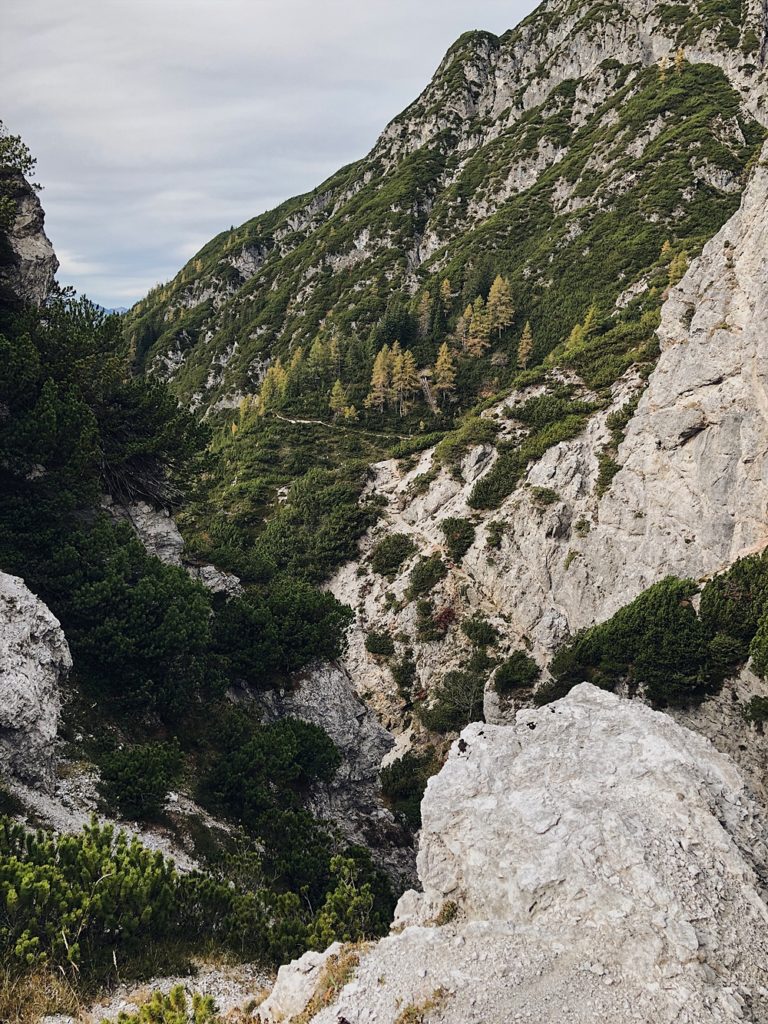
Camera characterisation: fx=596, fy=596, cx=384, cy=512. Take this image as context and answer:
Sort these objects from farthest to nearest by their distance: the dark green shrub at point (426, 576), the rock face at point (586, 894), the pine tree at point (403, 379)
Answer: the pine tree at point (403, 379)
the dark green shrub at point (426, 576)
the rock face at point (586, 894)

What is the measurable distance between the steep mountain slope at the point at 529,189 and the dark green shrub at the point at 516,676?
54.5 metres

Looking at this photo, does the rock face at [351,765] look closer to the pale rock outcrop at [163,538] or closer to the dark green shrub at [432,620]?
the pale rock outcrop at [163,538]

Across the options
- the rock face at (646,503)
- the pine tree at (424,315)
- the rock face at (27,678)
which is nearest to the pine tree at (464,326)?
the pine tree at (424,315)

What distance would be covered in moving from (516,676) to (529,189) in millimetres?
113723

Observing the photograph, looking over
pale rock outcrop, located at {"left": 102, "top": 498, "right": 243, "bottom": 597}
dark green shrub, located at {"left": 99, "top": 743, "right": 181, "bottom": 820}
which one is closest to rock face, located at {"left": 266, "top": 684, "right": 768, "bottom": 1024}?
dark green shrub, located at {"left": 99, "top": 743, "right": 181, "bottom": 820}

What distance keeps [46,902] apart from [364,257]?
144 metres

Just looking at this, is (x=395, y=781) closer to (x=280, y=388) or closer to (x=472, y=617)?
(x=472, y=617)

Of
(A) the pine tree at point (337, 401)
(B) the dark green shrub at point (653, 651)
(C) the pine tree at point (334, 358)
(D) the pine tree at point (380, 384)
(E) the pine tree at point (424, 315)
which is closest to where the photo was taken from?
(B) the dark green shrub at point (653, 651)

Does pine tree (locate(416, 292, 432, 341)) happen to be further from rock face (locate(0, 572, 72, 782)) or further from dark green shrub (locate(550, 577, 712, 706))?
rock face (locate(0, 572, 72, 782))

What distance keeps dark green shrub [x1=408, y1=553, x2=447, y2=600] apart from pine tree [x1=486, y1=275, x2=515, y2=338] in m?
51.1

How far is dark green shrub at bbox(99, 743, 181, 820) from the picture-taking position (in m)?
14.3

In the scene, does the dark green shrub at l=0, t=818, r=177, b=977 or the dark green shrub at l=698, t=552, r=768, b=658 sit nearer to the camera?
the dark green shrub at l=0, t=818, r=177, b=977

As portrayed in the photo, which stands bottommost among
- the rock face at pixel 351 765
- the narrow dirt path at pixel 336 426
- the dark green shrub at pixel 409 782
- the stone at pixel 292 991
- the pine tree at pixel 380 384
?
the dark green shrub at pixel 409 782

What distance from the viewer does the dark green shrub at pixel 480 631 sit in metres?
47.8
